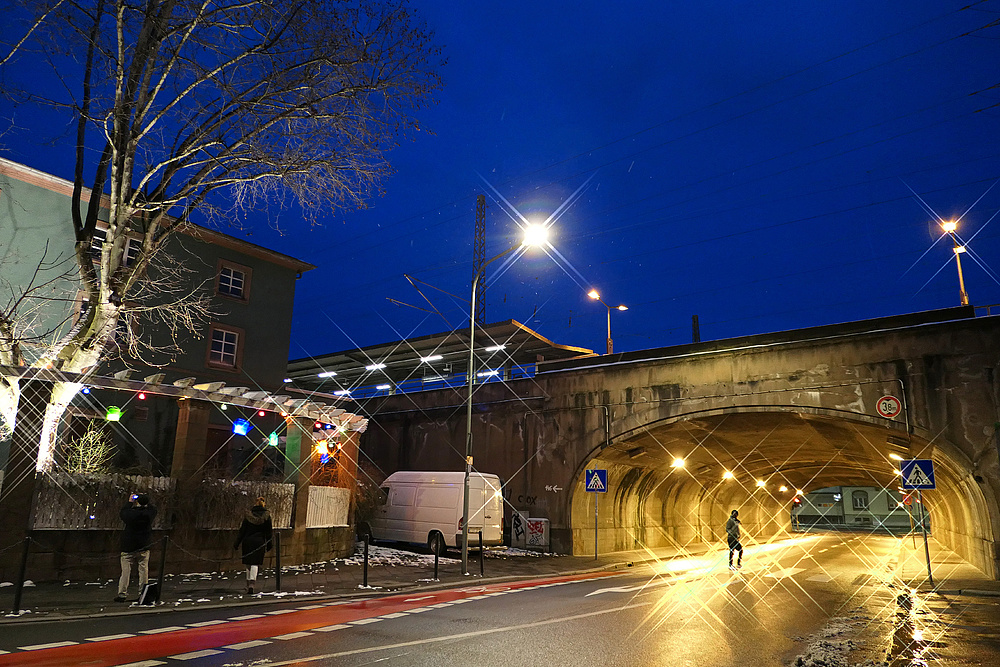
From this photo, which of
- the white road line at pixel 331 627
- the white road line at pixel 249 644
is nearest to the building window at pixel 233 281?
the white road line at pixel 331 627

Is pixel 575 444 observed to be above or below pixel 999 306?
below

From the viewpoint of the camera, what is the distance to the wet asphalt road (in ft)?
24.0

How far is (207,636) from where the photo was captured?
27.6 ft

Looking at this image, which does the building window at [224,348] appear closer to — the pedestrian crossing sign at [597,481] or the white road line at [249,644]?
the pedestrian crossing sign at [597,481]

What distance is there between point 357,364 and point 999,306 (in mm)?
28314

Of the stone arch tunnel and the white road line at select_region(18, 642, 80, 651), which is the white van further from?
the white road line at select_region(18, 642, 80, 651)

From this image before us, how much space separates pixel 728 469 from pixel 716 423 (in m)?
13.9

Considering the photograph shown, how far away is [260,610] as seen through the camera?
1076 cm

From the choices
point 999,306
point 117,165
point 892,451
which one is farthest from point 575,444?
point 117,165

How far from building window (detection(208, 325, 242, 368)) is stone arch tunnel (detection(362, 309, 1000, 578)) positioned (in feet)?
25.4

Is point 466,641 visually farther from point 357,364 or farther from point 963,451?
point 357,364

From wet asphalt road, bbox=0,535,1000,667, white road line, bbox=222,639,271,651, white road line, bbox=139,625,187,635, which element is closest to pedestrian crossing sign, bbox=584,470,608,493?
wet asphalt road, bbox=0,535,1000,667

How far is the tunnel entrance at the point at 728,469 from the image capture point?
22.5 metres

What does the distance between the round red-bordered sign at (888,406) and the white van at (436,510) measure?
1245cm
